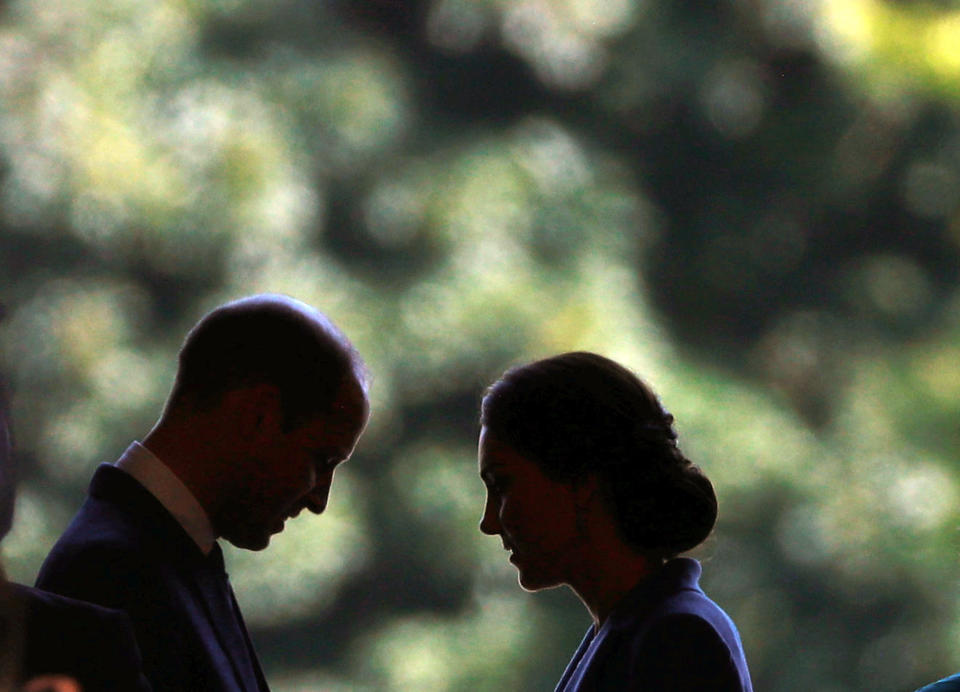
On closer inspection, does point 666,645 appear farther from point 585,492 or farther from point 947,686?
point 947,686

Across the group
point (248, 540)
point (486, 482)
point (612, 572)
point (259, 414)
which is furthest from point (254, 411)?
point (612, 572)

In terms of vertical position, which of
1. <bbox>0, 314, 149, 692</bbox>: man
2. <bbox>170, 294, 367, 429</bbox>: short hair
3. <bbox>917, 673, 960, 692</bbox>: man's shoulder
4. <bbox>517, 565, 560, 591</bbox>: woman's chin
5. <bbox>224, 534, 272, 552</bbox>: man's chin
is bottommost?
<bbox>0, 314, 149, 692</bbox>: man

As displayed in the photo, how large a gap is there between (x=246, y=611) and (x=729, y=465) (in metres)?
0.90

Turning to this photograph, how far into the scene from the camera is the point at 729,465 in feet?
7.89

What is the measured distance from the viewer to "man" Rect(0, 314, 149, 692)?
719 mm

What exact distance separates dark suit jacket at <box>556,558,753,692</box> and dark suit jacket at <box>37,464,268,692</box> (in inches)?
10.9

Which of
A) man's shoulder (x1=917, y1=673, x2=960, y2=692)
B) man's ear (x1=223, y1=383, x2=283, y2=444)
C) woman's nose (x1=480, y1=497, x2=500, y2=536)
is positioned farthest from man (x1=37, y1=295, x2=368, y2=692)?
man's shoulder (x1=917, y1=673, x2=960, y2=692)

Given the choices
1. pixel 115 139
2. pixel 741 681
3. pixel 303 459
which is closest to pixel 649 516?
pixel 741 681

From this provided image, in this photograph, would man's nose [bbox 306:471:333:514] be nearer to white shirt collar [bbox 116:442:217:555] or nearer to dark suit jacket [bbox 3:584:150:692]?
white shirt collar [bbox 116:442:217:555]

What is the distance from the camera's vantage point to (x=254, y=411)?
108 cm

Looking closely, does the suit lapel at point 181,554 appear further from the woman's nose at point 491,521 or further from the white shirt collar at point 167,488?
the woman's nose at point 491,521

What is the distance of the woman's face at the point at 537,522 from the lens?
1.11 meters

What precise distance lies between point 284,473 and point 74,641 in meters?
0.34

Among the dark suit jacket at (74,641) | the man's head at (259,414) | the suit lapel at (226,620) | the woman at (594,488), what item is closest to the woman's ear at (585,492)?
the woman at (594,488)
